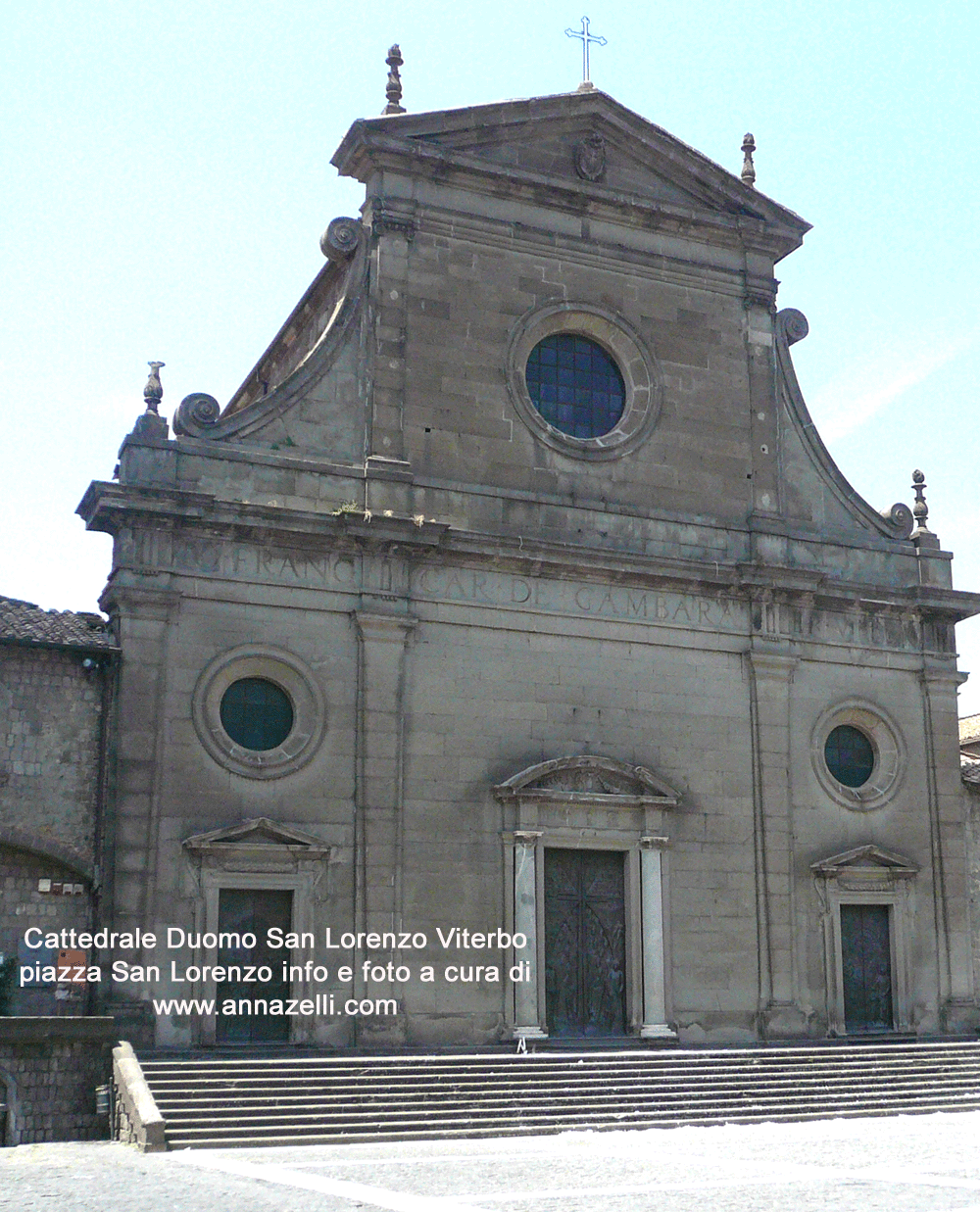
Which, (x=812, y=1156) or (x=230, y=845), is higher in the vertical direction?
(x=230, y=845)

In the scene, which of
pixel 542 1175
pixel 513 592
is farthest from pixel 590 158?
pixel 542 1175

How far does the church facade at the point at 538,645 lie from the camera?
72.4ft

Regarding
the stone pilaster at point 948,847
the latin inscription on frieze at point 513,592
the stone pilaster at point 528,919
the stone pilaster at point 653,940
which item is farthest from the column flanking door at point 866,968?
the stone pilaster at point 528,919

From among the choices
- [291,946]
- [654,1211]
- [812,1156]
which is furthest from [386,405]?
[654,1211]

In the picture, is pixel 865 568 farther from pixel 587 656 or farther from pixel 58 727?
pixel 58 727

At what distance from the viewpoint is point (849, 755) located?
2694 cm

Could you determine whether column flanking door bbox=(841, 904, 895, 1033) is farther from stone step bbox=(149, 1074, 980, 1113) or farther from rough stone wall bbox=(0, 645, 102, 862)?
rough stone wall bbox=(0, 645, 102, 862)

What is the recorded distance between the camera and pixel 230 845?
848 inches

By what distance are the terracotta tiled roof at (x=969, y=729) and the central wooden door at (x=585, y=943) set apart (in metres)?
18.1

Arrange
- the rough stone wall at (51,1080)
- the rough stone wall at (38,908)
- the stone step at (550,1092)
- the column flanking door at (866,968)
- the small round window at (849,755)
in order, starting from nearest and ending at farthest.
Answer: the stone step at (550,1092)
the rough stone wall at (51,1080)
the rough stone wall at (38,908)
the column flanking door at (866,968)
the small round window at (849,755)

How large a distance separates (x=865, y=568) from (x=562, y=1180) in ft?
51.8

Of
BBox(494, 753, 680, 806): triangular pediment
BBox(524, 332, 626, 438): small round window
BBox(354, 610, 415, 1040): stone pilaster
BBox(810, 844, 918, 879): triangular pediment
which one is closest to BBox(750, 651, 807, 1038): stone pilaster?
BBox(810, 844, 918, 879): triangular pediment

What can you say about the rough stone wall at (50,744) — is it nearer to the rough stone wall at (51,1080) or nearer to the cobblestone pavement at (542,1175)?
the rough stone wall at (51,1080)

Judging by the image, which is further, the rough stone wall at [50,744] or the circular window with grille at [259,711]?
the circular window with grille at [259,711]
